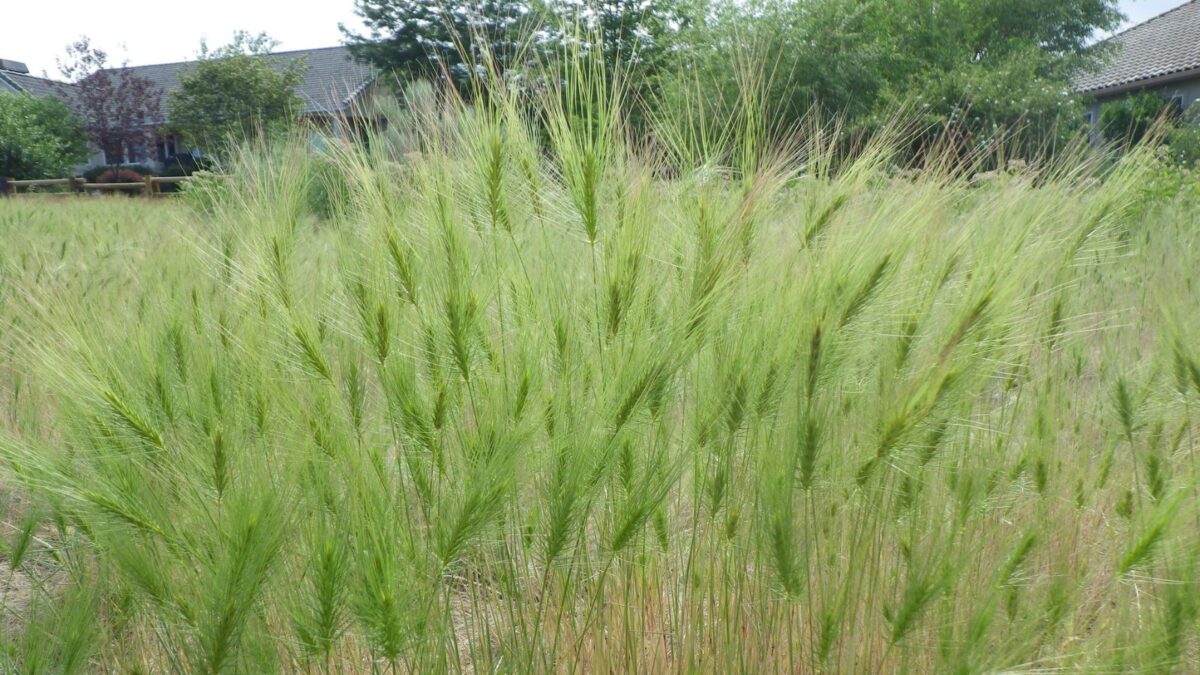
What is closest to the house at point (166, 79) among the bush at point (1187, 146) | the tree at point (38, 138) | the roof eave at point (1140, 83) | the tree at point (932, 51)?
the tree at point (38, 138)

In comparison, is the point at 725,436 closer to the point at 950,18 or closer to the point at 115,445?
the point at 115,445

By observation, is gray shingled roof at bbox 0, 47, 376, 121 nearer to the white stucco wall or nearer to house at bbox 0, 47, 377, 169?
house at bbox 0, 47, 377, 169

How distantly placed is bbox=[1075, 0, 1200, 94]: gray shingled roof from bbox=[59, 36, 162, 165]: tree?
31.1 meters

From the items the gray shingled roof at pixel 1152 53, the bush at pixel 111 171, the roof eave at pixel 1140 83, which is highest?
the gray shingled roof at pixel 1152 53

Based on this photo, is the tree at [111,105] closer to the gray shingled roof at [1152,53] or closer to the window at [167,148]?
the window at [167,148]

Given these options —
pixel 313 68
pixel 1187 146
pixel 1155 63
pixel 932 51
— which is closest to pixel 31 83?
pixel 313 68

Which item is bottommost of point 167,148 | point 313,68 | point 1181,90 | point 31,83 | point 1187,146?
point 1187,146

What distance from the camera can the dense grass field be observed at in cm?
113

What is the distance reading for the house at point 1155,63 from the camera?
2261cm

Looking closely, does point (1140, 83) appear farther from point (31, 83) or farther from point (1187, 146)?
point (31, 83)

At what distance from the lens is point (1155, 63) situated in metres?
24.2

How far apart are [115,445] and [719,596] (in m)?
0.94

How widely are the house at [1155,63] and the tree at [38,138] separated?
30521mm

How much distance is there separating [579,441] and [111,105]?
123ft
